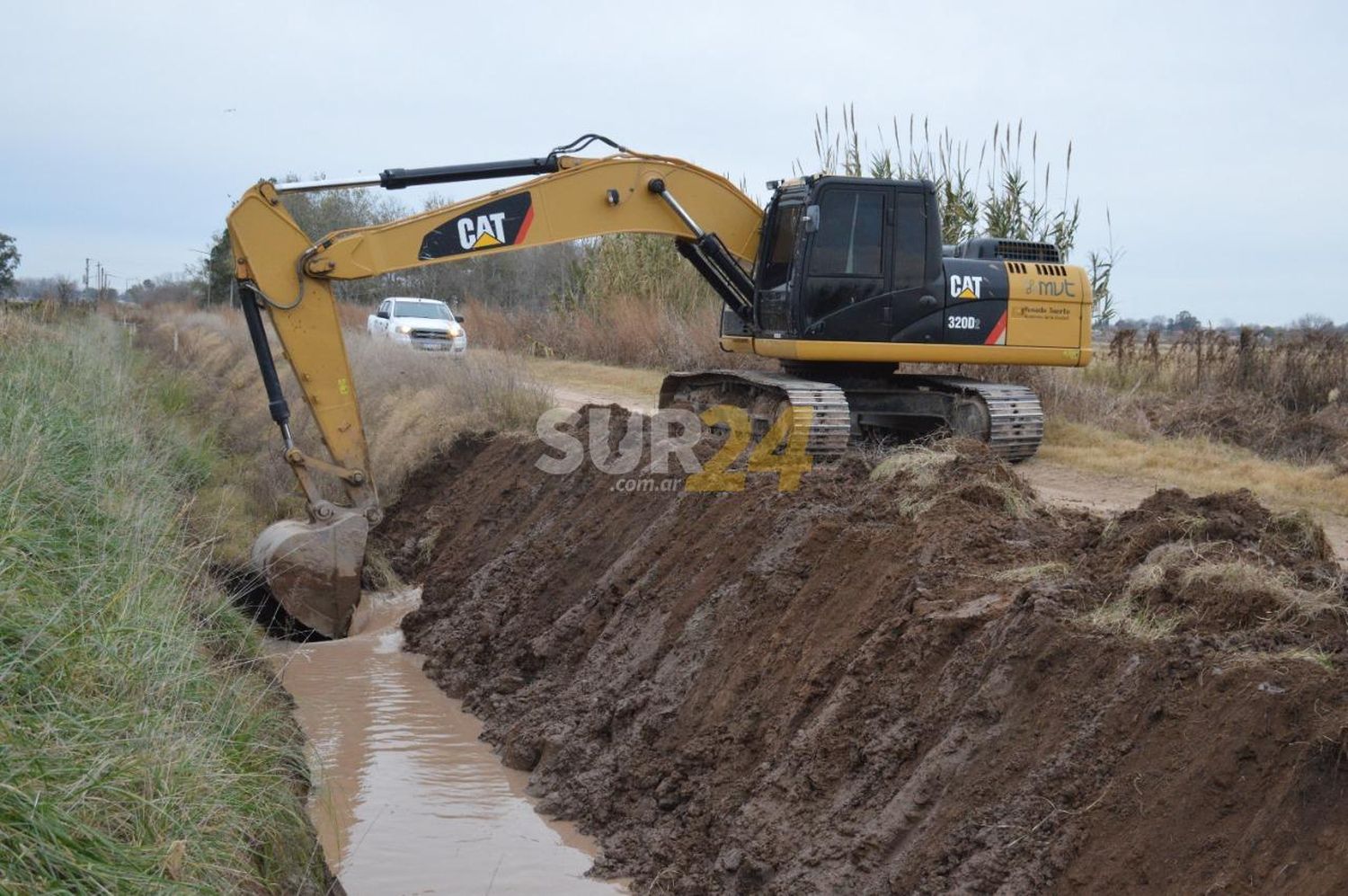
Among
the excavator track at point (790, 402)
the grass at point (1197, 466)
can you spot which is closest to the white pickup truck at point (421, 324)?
the excavator track at point (790, 402)

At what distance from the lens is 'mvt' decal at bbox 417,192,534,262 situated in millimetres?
10688

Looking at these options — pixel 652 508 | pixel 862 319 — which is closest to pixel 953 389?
pixel 862 319

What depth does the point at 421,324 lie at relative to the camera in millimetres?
26859

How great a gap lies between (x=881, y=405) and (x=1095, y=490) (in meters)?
2.19

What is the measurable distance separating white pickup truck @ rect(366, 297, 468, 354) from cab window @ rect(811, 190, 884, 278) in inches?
566

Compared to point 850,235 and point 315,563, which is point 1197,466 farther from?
point 315,563

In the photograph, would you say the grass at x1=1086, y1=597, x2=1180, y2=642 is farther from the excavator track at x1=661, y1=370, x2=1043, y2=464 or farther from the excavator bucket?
the excavator bucket

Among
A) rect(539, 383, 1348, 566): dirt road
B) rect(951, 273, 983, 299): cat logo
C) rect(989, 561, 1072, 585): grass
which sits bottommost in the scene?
rect(539, 383, 1348, 566): dirt road

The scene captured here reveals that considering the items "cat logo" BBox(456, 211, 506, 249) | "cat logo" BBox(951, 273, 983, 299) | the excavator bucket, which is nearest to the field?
the excavator bucket

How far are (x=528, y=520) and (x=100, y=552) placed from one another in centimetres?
512

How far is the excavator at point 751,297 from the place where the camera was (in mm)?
10219

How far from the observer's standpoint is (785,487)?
27.9 ft

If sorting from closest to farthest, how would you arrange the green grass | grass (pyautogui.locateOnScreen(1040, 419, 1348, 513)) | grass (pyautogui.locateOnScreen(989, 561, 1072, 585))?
1. the green grass
2. grass (pyautogui.locateOnScreen(989, 561, 1072, 585))
3. grass (pyautogui.locateOnScreen(1040, 419, 1348, 513))

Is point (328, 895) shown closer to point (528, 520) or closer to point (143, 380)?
point (528, 520)
